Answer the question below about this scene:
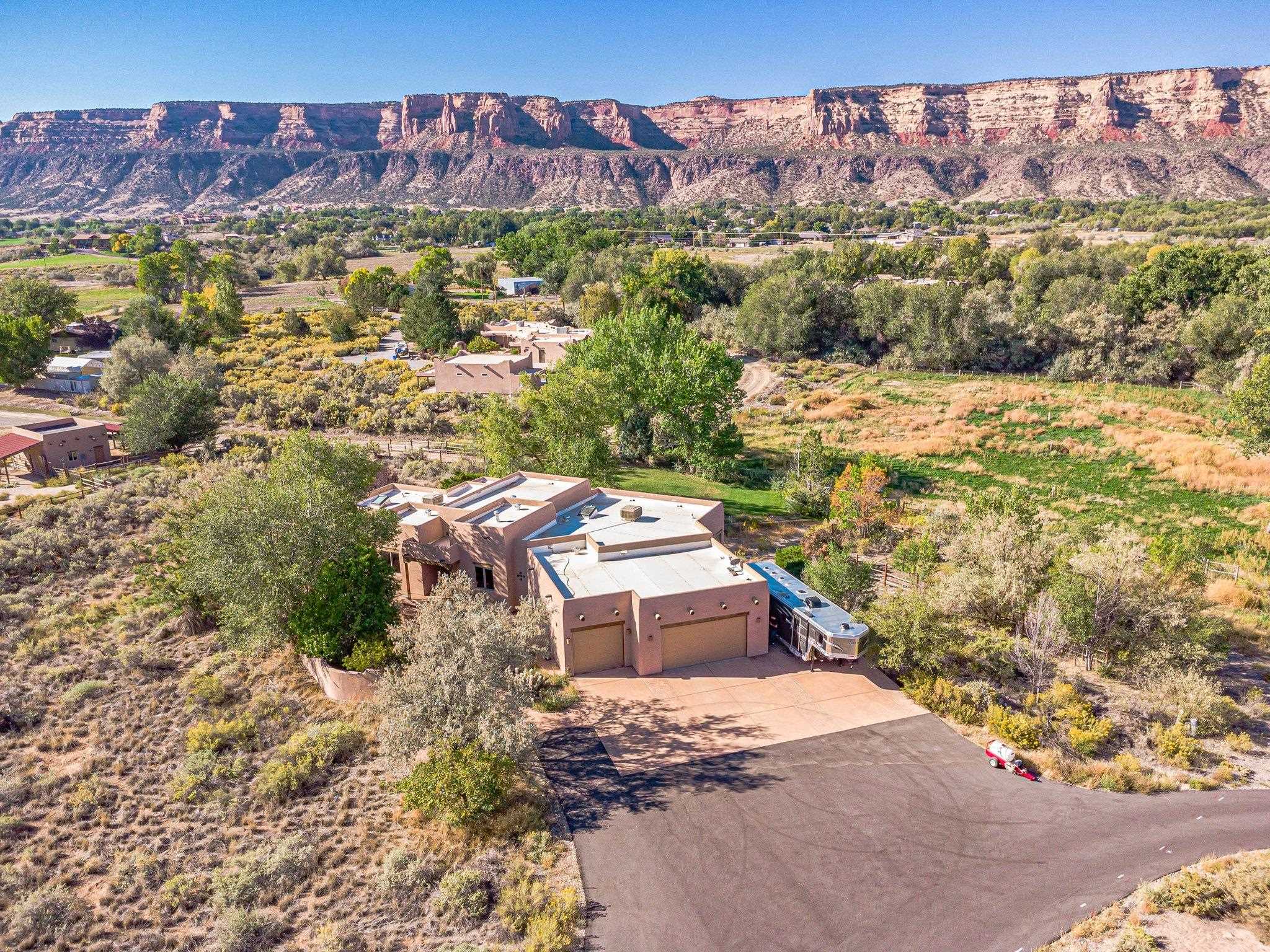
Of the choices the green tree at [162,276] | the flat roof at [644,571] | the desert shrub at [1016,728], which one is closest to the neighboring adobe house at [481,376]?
the flat roof at [644,571]

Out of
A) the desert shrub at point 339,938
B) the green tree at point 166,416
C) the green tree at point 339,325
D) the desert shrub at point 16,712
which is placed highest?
the green tree at point 339,325

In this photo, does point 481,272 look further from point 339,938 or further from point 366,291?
point 339,938

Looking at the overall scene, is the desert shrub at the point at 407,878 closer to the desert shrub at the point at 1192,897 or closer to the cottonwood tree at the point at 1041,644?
the desert shrub at the point at 1192,897

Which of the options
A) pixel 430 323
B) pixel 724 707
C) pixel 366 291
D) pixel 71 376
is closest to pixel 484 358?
pixel 430 323

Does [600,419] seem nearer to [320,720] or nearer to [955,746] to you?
[320,720]

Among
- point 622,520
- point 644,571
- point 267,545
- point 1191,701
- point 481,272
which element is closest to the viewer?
point 1191,701

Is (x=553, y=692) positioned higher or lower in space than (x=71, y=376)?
lower

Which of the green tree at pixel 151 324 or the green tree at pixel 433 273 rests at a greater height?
the green tree at pixel 433 273
